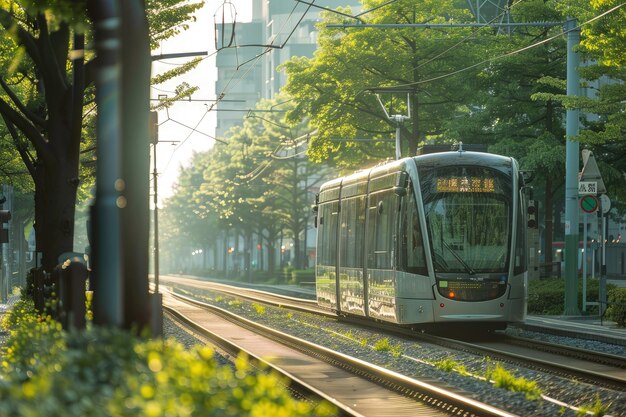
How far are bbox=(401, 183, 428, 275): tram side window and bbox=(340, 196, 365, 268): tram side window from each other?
10.9ft

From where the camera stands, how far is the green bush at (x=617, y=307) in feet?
84.5

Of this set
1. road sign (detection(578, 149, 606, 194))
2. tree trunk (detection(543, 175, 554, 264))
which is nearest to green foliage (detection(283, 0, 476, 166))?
tree trunk (detection(543, 175, 554, 264))

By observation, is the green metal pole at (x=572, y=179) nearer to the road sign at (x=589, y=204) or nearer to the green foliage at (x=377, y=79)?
the road sign at (x=589, y=204)

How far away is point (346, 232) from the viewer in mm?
28094

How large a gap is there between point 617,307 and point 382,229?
17.4 feet

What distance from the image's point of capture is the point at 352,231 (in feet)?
90.1

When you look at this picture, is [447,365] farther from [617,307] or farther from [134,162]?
[617,307]

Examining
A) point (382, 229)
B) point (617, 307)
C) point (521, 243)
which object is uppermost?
point (382, 229)

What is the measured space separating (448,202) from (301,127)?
54.0 metres

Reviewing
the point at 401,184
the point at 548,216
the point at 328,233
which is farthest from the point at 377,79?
the point at 401,184

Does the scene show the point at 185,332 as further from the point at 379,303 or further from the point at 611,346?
the point at 611,346

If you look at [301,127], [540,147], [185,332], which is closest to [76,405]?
[185,332]

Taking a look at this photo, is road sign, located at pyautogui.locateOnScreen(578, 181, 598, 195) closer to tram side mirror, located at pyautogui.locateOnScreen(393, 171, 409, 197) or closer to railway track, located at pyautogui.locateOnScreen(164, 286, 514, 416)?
tram side mirror, located at pyautogui.locateOnScreen(393, 171, 409, 197)

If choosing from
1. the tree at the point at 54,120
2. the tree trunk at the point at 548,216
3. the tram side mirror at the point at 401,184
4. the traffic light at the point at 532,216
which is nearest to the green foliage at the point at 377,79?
the tree trunk at the point at 548,216
